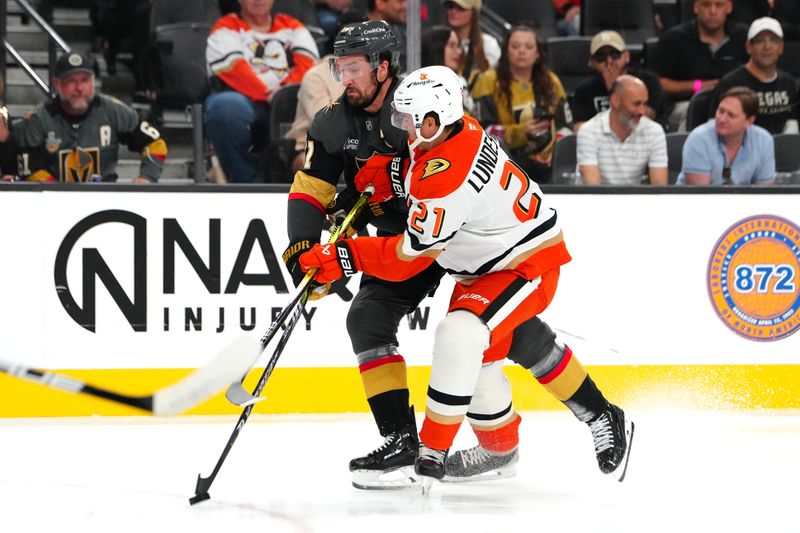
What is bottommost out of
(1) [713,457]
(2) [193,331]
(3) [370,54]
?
(1) [713,457]

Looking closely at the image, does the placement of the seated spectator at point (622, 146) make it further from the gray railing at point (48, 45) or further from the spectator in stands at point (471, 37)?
the gray railing at point (48, 45)

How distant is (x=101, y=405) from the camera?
4281mm

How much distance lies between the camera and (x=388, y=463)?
3254mm

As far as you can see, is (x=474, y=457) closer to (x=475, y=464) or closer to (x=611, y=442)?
(x=475, y=464)

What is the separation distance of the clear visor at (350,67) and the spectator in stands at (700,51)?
2.66 meters

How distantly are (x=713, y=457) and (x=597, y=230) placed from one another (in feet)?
3.58

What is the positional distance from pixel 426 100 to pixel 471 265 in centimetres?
51

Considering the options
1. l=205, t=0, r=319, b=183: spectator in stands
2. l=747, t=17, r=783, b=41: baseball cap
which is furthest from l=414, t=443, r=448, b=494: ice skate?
l=747, t=17, r=783, b=41: baseball cap

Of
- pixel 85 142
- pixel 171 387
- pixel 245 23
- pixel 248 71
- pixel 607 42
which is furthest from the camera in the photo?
pixel 607 42

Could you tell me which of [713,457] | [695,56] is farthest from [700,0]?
[713,457]

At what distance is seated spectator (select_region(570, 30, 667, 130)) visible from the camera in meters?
5.12

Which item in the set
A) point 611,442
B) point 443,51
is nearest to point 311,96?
point 443,51

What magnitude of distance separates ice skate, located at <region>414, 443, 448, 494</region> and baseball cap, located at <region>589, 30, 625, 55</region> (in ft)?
9.13

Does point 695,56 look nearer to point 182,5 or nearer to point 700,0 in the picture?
point 700,0
